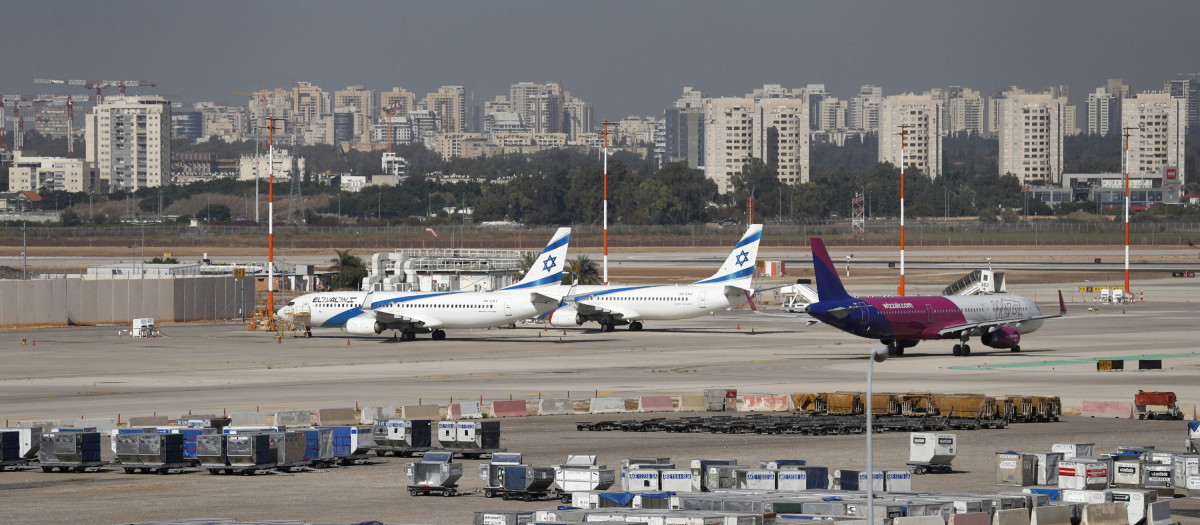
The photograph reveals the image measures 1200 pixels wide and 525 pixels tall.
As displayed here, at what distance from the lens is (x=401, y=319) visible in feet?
256

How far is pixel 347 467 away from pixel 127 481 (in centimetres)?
505

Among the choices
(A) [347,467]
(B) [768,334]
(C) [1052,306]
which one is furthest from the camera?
(C) [1052,306]

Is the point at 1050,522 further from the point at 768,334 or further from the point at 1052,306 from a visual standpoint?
the point at 1052,306

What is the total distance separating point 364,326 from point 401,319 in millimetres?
1974

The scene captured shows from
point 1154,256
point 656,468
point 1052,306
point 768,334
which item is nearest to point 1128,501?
point 656,468

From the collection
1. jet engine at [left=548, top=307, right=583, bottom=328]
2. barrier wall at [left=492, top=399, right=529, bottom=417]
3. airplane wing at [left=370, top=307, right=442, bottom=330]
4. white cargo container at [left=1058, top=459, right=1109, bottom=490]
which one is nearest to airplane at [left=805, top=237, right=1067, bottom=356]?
barrier wall at [left=492, top=399, right=529, bottom=417]

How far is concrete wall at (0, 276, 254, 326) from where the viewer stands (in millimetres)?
86125

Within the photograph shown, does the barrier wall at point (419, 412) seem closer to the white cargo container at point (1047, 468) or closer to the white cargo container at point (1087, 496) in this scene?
the white cargo container at point (1047, 468)

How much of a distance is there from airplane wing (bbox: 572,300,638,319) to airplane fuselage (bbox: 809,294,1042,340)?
21037 millimetres

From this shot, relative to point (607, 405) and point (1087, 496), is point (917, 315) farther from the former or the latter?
point (1087, 496)

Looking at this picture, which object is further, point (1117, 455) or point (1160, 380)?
point (1160, 380)

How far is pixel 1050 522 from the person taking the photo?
24953 mm

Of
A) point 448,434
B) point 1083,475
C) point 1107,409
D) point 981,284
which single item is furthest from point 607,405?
point 981,284

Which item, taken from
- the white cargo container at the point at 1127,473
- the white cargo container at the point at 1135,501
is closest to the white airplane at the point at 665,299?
the white cargo container at the point at 1127,473
